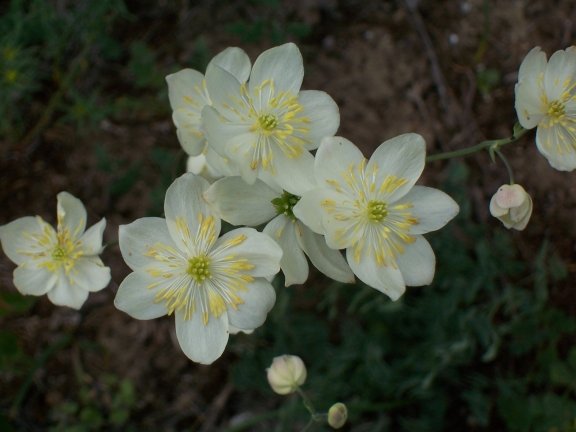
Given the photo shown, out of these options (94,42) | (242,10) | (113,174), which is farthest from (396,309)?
(94,42)

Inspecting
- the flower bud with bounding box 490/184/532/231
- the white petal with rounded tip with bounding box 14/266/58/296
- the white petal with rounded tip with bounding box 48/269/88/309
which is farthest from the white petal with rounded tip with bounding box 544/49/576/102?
the white petal with rounded tip with bounding box 14/266/58/296

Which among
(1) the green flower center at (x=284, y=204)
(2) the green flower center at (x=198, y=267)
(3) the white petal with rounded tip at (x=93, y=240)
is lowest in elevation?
(3) the white petal with rounded tip at (x=93, y=240)

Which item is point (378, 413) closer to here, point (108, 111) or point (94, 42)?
point (108, 111)

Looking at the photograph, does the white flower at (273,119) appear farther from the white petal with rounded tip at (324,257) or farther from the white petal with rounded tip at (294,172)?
the white petal with rounded tip at (324,257)

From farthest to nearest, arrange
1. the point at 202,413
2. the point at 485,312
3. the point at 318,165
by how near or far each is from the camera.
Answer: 1. the point at 202,413
2. the point at 485,312
3. the point at 318,165

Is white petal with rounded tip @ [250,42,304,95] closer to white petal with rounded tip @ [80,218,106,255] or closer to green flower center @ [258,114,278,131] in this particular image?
green flower center @ [258,114,278,131]

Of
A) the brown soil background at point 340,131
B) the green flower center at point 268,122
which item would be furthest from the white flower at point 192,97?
the brown soil background at point 340,131
